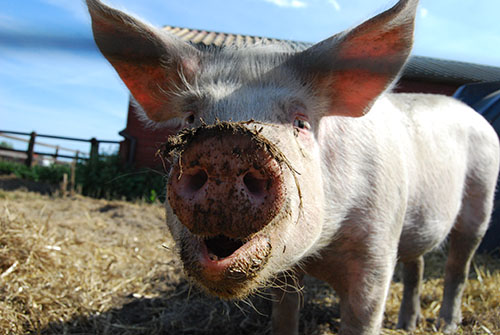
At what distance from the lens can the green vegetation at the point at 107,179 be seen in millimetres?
11133

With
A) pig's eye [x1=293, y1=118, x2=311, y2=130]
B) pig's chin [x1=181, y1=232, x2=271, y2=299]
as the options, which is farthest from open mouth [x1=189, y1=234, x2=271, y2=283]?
pig's eye [x1=293, y1=118, x2=311, y2=130]

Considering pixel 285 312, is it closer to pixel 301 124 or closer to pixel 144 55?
pixel 301 124

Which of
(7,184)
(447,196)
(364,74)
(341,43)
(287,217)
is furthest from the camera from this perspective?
(7,184)

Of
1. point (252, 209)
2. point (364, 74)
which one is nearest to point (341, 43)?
point (364, 74)

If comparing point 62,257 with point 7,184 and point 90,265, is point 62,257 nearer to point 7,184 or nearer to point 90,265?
point 90,265

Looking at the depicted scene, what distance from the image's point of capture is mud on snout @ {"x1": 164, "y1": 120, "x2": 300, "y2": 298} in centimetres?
136

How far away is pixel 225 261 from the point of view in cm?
144

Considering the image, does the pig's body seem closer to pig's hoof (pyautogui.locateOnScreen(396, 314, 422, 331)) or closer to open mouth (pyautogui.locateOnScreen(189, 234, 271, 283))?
pig's hoof (pyautogui.locateOnScreen(396, 314, 422, 331))

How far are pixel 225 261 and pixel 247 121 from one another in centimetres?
53

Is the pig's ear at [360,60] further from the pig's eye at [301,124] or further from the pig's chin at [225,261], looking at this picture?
the pig's chin at [225,261]

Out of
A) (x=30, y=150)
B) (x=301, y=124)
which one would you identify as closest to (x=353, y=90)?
(x=301, y=124)

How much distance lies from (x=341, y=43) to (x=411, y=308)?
279 cm

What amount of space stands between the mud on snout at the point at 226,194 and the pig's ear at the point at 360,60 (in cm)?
82

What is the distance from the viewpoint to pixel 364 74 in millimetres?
2221
